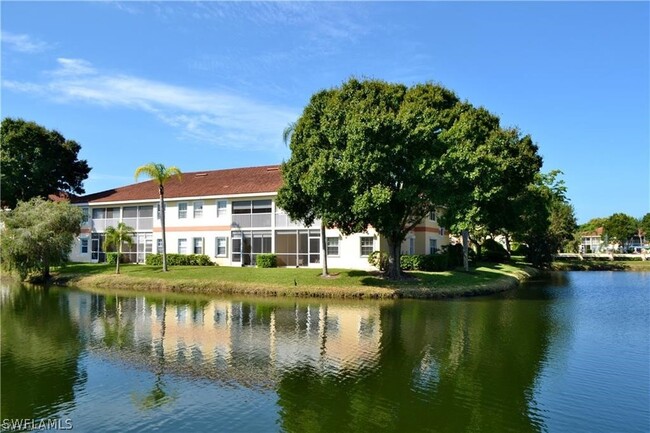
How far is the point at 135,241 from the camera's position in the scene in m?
46.2

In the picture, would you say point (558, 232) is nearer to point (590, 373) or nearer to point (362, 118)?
point (362, 118)

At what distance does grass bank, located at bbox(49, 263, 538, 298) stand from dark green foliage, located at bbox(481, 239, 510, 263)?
1665 cm

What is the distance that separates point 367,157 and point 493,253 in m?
35.0

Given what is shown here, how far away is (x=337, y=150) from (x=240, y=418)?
1896cm

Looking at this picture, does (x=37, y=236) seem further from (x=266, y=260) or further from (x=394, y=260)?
(x=394, y=260)

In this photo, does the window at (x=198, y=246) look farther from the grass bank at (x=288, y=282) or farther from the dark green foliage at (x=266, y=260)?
the dark green foliage at (x=266, y=260)

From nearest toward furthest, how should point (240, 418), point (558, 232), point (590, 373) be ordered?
point (240, 418), point (590, 373), point (558, 232)

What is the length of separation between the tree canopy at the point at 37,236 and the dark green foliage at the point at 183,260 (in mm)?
6449

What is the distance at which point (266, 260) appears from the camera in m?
38.9

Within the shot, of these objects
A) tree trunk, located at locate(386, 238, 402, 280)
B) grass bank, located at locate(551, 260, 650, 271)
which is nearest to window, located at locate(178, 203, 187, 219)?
tree trunk, located at locate(386, 238, 402, 280)

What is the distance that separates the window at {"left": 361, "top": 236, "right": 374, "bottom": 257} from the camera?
1490 inches

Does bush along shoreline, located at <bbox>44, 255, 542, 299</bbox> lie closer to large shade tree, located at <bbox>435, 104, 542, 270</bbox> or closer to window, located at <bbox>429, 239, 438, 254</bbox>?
large shade tree, located at <bbox>435, 104, 542, 270</bbox>

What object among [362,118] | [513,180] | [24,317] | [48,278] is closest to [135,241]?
[48,278]

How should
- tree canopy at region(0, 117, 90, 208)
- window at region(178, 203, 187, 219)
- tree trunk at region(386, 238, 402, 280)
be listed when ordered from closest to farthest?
tree trunk at region(386, 238, 402, 280), window at region(178, 203, 187, 219), tree canopy at region(0, 117, 90, 208)
